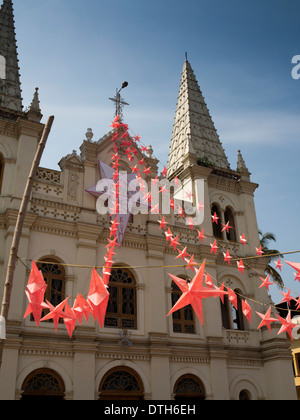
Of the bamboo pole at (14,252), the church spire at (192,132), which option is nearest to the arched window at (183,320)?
the church spire at (192,132)

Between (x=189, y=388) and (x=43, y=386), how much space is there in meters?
6.09

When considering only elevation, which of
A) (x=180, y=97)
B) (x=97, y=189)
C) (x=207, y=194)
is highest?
(x=180, y=97)

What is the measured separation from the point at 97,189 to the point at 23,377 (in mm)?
8103

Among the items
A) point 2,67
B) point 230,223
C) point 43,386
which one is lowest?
point 43,386

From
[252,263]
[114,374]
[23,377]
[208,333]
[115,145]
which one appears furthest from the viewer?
[252,263]

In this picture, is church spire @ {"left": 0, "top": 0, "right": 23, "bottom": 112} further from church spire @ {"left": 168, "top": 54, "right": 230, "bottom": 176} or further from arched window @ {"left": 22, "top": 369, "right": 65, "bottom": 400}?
arched window @ {"left": 22, "top": 369, "right": 65, "bottom": 400}

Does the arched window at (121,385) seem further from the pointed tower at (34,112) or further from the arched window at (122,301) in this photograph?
the pointed tower at (34,112)

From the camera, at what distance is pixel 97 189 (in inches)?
730

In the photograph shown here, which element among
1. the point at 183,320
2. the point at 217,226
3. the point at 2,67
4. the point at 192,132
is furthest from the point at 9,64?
the point at 183,320

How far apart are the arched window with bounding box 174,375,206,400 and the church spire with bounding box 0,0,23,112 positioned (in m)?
13.8

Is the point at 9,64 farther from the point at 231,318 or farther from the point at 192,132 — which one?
the point at 231,318

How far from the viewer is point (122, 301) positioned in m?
17.5
